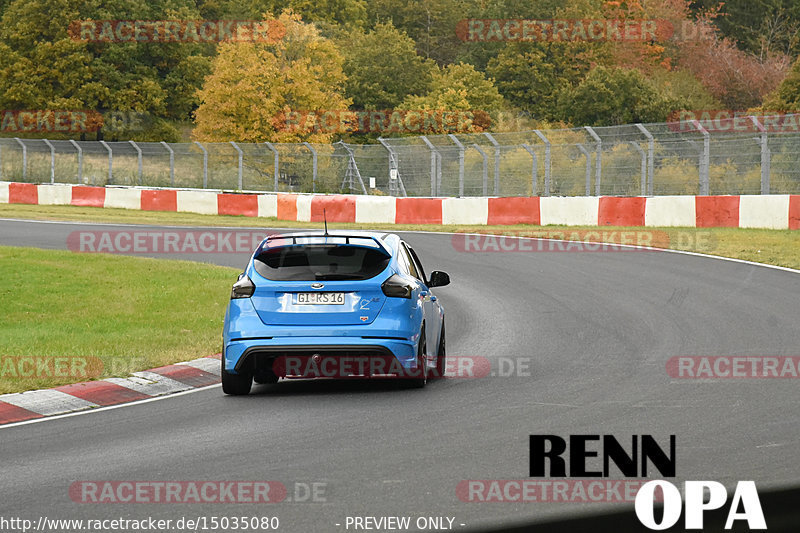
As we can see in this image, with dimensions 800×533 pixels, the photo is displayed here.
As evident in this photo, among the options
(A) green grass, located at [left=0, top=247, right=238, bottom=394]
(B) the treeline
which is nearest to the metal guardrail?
(A) green grass, located at [left=0, top=247, right=238, bottom=394]

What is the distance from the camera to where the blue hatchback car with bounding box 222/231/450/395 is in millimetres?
10039

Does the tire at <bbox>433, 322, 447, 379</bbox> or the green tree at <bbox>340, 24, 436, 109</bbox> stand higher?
the green tree at <bbox>340, 24, 436, 109</bbox>

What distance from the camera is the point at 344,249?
1066 cm

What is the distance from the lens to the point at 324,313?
→ 10.1 meters

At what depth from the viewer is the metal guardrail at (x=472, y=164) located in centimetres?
2903

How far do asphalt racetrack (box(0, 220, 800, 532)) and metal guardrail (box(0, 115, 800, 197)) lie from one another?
561 inches

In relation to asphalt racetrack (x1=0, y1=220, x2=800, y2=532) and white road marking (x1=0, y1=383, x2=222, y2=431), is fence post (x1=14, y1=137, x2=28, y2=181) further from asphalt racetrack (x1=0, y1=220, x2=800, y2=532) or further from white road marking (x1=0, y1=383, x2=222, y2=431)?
white road marking (x1=0, y1=383, x2=222, y2=431)

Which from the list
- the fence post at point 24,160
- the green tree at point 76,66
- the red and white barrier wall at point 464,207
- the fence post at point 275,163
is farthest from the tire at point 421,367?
the green tree at point 76,66

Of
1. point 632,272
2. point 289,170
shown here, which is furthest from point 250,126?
point 632,272

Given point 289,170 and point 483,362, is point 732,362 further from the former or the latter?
point 289,170

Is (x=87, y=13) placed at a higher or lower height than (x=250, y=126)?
higher

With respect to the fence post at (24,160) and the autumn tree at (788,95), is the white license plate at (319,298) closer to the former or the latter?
the fence post at (24,160)

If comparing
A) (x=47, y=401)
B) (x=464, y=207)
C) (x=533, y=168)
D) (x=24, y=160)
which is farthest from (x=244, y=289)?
(x=24, y=160)

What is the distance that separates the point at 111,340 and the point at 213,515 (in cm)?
732
